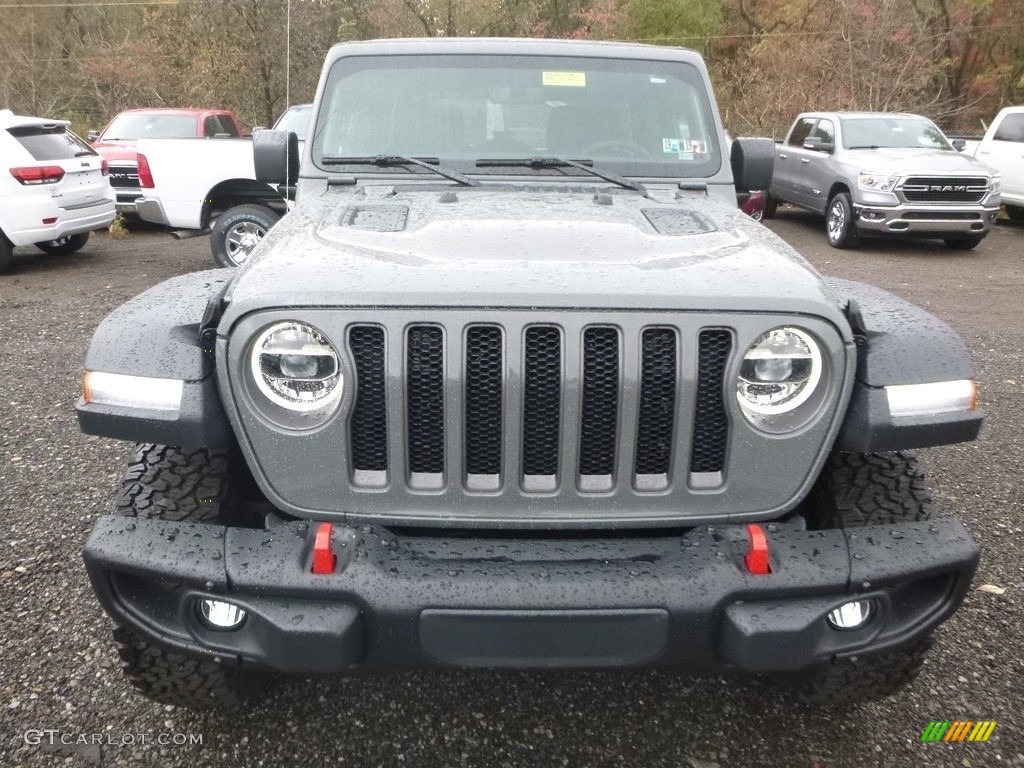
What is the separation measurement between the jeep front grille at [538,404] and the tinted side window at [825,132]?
11.1 meters

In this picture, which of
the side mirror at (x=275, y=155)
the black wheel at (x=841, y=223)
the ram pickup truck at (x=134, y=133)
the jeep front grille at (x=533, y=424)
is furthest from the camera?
the ram pickup truck at (x=134, y=133)

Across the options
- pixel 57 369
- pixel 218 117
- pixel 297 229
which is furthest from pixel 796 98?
pixel 297 229

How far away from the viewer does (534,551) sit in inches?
77.5

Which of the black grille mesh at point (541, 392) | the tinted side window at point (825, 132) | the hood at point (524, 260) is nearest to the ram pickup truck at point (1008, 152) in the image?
the tinted side window at point (825, 132)

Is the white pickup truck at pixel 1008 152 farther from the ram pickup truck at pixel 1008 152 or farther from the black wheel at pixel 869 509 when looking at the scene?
the black wheel at pixel 869 509

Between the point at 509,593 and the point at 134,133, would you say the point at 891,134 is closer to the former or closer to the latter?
the point at 134,133

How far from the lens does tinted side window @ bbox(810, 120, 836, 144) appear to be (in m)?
11.8

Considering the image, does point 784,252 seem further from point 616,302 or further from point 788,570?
point 788,570

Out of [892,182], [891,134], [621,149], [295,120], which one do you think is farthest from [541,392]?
[891,134]

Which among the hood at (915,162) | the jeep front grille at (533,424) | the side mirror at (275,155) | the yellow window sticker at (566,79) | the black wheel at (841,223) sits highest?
the yellow window sticker at (566,79)

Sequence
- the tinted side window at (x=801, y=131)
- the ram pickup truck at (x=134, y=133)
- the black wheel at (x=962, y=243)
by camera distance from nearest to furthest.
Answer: the black wheel at (x=962, y=243) < the ram pickup truck at (x=134, y=133) < the tinted side window at (x=801, y=131)

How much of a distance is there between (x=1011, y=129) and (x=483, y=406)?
14.1 m

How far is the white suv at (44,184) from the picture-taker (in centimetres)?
859

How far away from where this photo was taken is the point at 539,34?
101 feet
